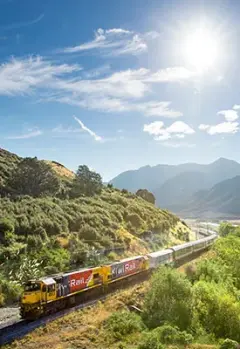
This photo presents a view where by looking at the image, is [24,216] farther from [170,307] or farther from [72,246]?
[170,307]

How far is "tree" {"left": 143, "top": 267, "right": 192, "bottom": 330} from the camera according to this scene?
31906mm

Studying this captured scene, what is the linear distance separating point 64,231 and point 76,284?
20.3 m

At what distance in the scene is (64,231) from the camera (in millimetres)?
54469

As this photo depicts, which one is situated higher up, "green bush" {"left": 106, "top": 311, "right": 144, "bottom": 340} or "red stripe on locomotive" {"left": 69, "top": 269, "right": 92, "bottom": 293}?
"red stripe on locomotive" {"left": 69, "top": 269, "right": 92, "bottom": 293}

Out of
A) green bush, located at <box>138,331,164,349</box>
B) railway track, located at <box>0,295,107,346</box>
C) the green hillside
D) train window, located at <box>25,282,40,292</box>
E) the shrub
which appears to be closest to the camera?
green bush, located at <box>138,331,164,349</box>

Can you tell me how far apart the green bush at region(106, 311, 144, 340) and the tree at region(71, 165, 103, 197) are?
1950 inches

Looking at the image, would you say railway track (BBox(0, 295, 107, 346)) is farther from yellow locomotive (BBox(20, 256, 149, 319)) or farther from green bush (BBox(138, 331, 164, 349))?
green bush (BBox(138, 331, 164, 349))

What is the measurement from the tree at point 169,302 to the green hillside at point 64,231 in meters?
12.4

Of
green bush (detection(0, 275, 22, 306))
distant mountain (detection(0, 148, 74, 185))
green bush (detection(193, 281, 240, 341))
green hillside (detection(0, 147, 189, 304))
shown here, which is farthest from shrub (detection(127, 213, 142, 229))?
green bush (detection(0, 275, 22, 306))

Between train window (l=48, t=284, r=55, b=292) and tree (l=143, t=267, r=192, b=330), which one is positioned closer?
train window (l=48, t=284, r=55, b=292)

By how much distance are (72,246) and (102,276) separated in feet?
37.3

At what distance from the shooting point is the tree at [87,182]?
81.9 meters

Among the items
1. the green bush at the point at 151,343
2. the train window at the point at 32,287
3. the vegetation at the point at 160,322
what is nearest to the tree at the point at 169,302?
the vegetation at the point at 160,322

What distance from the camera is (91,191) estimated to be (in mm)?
83000
